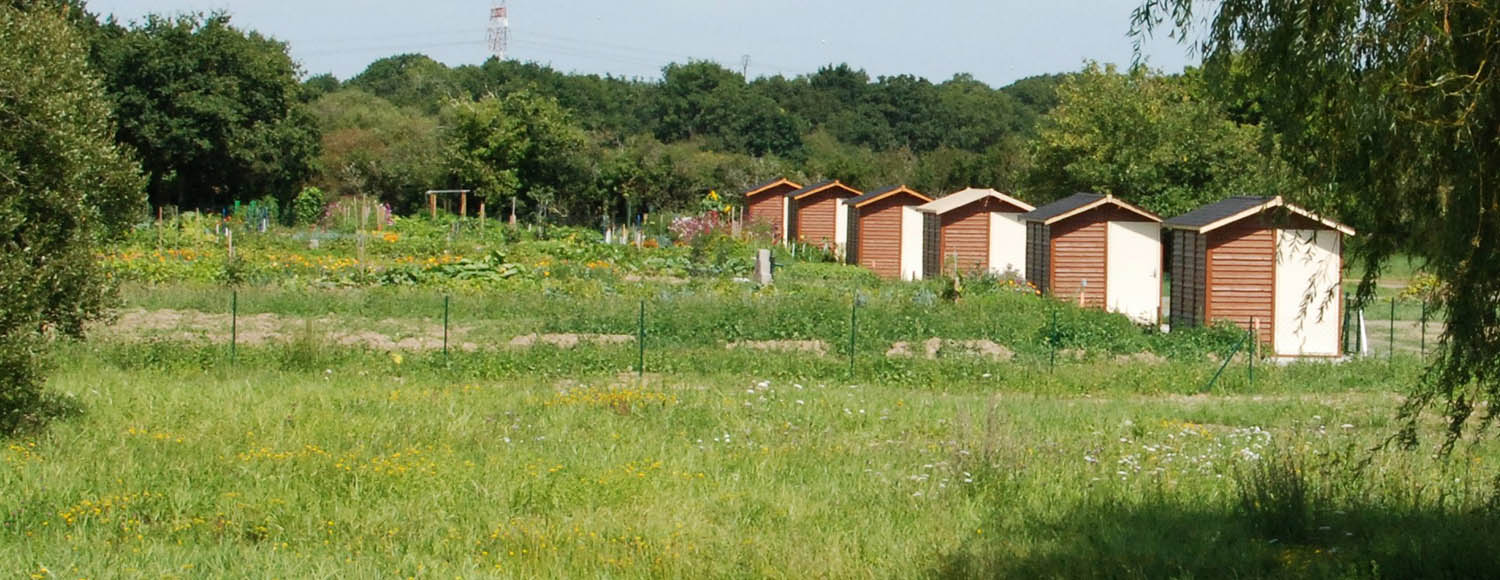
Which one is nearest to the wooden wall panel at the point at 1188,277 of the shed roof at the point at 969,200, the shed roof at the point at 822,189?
the shed roof at the point at 969,200

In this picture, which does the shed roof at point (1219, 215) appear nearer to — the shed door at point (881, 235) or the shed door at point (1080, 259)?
the shed door at point (1080, 259)

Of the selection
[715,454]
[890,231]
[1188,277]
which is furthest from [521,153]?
[715,454]

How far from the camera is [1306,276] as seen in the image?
24.4 m

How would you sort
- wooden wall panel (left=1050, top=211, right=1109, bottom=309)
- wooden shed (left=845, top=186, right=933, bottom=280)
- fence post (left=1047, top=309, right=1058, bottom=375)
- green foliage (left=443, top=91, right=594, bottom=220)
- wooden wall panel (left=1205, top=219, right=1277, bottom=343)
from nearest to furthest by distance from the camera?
Result: 1. fence post (left=1047, top=309, right=1058, bottom=375)
2. wooden wall panel (left=1205, top=219, right=1277, bottom=343)
3. wooden wall panel (left=1050, top=211, right=1109, bottom=309)
4. wooden shed (left=845, top=186, right=933, bottom=280)
5. green foliage (left=443, top=91, right=594, bottom=220)

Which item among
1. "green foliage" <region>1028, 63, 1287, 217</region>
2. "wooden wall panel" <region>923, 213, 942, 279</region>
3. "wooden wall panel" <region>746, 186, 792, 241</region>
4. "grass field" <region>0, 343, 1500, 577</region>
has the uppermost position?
"green foliage" <region>1028, 63, 1287, 217</region>

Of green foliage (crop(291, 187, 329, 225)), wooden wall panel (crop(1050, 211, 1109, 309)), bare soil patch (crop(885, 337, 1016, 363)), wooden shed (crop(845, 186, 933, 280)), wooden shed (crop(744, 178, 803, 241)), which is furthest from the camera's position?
wooden shed (crop(744, 178, 803, 241))

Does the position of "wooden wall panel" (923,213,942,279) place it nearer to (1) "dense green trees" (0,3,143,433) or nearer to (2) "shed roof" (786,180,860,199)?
(2) "shed roof" (786,180,860,199)

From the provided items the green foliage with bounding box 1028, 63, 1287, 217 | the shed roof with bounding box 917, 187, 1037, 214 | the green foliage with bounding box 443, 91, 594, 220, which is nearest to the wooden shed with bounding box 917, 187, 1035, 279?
the shed roof with bounding box 917, 187, 1037, 214

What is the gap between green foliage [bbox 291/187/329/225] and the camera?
48812 millimetres

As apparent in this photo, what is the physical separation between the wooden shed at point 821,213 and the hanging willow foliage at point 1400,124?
3781cm

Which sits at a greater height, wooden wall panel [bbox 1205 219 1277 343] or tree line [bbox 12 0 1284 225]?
tree line [bbox 12 0 1284 225]

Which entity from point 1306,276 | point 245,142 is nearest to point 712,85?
point 245,142

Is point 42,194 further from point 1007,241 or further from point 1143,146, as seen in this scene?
point 1143,146

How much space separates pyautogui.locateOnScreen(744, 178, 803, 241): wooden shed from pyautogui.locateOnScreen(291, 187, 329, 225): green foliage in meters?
15.3
